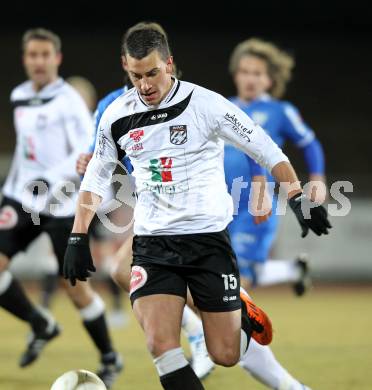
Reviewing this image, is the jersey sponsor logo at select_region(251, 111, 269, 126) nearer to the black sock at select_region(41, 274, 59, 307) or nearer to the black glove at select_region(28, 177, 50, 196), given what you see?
the black glove at select_region(28, 177, 50, 196)

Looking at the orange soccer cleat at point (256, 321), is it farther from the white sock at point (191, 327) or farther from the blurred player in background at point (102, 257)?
the blurred player in background at point (102, 257)

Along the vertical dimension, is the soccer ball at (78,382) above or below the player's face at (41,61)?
below

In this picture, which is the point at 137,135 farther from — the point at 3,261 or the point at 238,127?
the point at 3,261

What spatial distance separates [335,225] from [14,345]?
596 centimetres

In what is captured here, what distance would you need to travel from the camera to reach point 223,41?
62.0 ft

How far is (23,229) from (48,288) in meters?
2.70

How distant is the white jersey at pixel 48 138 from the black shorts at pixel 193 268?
6.06ft

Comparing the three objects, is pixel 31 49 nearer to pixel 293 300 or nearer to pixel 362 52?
pixel 293 300

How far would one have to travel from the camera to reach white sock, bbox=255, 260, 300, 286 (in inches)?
266

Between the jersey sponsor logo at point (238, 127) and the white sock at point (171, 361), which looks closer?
the white sock at point (171, 361)

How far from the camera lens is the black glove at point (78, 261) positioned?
4.04 meters

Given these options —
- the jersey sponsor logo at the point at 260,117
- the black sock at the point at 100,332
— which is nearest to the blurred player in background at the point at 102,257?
the black sock at the point at 100,332

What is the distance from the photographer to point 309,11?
18.4 metres

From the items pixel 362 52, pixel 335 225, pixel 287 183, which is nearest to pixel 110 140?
pixel 287 183
